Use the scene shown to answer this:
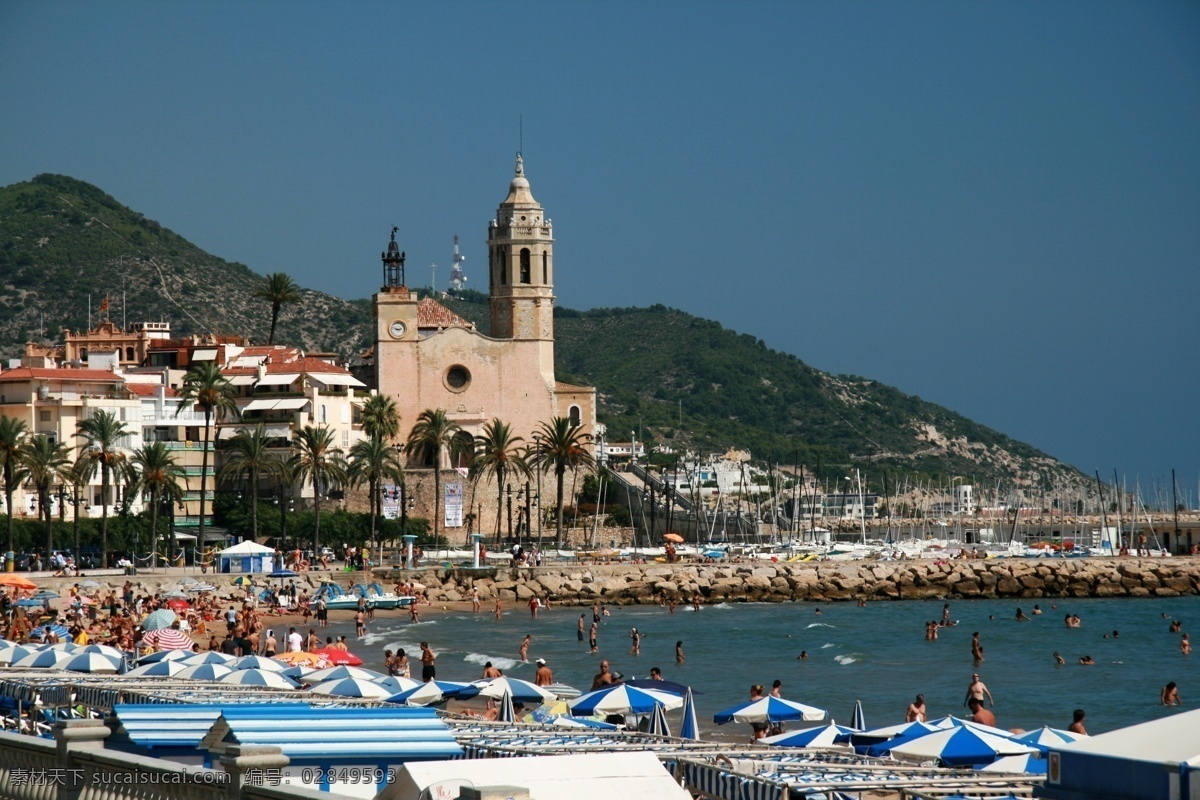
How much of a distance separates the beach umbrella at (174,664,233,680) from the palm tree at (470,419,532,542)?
50796mm

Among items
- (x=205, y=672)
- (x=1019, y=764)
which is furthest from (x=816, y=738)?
(x=205, y=672)

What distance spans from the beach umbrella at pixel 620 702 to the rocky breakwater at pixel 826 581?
3748cm

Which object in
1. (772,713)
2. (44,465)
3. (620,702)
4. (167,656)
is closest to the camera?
(620,702)

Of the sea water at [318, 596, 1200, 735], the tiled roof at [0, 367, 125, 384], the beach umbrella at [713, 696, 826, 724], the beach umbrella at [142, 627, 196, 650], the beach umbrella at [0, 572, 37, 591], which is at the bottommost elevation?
the sea water at [318, 596, 1200, 735]

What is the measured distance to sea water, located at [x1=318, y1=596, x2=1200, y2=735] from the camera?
35094 millimetres

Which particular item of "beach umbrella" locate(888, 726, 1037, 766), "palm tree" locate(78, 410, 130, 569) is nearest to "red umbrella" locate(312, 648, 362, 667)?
"beach umbrella" locate(888, 726, 1037, 766)

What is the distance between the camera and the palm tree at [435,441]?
248ft

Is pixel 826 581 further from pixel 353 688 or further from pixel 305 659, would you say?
pixel 353 688

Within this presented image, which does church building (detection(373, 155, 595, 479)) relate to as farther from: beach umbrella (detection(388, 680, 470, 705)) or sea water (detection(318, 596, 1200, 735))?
beach umbrella (detection(388, 680, 470, 705))

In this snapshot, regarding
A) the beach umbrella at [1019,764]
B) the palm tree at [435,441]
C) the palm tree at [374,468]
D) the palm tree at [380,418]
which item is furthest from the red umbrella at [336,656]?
the palm tree at [380,418]

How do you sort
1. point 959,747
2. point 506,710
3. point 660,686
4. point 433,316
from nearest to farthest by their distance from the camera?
point 959,747, point 506,710, point 660,686, point 433,316

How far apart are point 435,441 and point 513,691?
2036 inches

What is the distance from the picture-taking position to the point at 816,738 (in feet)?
68.9

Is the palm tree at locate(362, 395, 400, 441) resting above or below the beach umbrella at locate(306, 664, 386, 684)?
above
